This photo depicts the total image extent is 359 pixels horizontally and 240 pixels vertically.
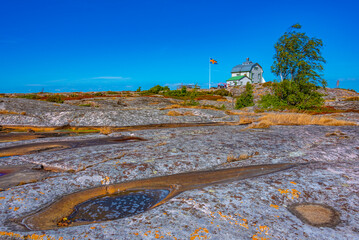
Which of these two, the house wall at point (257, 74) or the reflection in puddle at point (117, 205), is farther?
the house wall at point (257, 74)

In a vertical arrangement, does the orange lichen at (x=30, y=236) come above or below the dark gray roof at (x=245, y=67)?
below

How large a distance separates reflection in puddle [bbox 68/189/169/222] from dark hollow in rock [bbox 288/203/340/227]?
289 cm

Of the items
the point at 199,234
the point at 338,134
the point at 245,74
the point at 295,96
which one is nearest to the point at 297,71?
the point at 295,96

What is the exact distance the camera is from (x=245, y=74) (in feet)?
383

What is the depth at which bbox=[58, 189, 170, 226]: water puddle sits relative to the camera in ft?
15.6

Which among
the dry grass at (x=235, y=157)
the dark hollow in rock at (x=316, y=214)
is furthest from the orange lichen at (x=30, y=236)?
the dry grass at (x=235, y=157)

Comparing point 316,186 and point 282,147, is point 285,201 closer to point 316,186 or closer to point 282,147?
point 316,186

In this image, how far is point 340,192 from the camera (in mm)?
5309

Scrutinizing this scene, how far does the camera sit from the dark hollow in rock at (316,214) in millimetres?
4149

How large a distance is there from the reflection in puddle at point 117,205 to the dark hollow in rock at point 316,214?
289 cm

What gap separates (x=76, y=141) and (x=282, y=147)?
1009 cm

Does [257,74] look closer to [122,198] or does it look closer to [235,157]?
[235,157]

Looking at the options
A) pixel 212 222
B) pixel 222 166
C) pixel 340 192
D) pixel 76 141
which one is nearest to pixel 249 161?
pixel 222 166

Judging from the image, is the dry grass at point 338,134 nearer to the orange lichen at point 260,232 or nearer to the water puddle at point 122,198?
the water puddle at point 122,198
